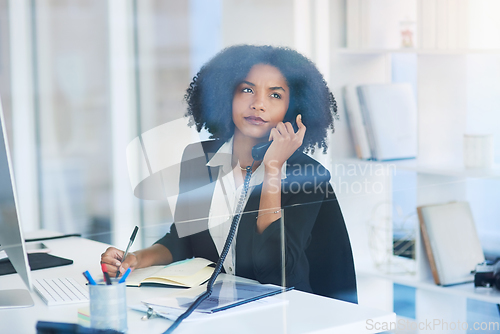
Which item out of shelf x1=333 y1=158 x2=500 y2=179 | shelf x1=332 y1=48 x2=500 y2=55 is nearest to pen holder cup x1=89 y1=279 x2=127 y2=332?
shelf x1=333 y1=158 x2=500 y2=179

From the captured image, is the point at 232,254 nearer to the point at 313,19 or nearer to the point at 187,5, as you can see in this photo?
the point at 313,19

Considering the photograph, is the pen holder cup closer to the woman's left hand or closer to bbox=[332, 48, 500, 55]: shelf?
the woman's left hand

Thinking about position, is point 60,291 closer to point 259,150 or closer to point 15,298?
point 15,298

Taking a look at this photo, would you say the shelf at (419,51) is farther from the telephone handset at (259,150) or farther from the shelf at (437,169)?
the telephone handset at (259,150)

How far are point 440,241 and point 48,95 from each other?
1.62m

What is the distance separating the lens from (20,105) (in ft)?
7.12

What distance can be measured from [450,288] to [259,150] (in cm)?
80

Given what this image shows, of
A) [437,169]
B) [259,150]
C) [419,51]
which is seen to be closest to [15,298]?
[259,150]

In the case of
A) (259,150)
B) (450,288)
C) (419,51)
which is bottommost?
(450,288)

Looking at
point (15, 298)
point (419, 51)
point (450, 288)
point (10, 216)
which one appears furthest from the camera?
point (419, 51)

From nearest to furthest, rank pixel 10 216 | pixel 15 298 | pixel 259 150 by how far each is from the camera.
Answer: pixel 10 216 < pixel 15 298 < pixel 259 150

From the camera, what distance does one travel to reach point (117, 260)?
1.08 metres

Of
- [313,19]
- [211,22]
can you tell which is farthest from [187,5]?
[313,19]

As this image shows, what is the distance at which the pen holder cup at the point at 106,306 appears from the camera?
27.8 inches
